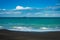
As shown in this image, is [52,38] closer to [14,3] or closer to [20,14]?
[20,14]

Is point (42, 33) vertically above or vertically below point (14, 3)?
below

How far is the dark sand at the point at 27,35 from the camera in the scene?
2.90 ft

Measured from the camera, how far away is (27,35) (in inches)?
35.8

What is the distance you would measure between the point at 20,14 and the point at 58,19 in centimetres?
32

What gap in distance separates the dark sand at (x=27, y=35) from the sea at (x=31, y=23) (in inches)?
1.4

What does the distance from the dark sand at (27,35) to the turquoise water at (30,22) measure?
0.19 ft

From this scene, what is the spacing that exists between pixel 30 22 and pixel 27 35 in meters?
0.12

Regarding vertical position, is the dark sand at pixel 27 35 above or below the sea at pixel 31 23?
below

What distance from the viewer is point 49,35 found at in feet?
2.90

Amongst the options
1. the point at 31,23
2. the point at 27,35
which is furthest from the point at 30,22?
the point at 27,35

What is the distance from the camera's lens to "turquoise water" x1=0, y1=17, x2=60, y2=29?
866mm

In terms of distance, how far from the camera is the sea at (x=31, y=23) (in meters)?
0.87

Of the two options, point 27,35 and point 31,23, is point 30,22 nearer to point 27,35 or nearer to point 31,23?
point 31,23

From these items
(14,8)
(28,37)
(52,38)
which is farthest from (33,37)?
(14,8)
